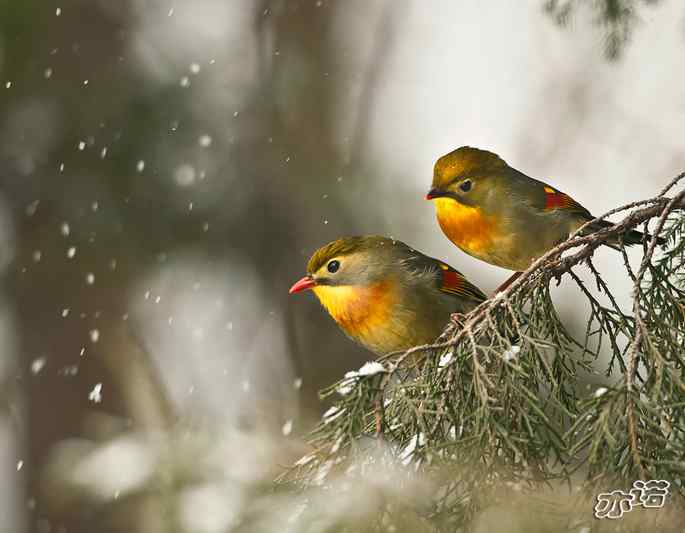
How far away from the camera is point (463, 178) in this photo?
2.66 m

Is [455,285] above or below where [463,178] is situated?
below

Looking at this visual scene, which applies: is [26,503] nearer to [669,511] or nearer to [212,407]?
[212,407]

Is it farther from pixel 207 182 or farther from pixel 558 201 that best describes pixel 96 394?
pixel 558 201

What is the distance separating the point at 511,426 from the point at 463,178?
1116 mm

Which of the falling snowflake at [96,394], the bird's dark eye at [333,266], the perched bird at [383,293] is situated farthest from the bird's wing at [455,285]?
the falling snowflake at [96,394]

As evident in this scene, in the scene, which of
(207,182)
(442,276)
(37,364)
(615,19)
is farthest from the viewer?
(37,364)

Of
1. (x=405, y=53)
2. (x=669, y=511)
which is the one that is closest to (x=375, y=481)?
(x=669, y=511)

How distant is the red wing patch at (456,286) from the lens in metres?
2.70

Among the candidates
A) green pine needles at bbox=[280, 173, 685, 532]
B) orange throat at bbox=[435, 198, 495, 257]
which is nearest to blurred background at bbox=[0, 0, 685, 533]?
orange throat at bbox=[435, 198, 495, 257]

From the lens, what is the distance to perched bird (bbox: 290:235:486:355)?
2588 mm

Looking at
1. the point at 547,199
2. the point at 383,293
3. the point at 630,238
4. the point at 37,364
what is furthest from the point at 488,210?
the point at 37,364

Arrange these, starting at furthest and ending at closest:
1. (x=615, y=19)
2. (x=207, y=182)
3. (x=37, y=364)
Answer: (x=37, y=364), (x=207, y=182), (x=615, y=19)

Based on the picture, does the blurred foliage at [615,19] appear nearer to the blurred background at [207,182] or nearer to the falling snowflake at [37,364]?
the blurred background at [207,182]

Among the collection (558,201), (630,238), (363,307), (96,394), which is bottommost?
(630,238)
